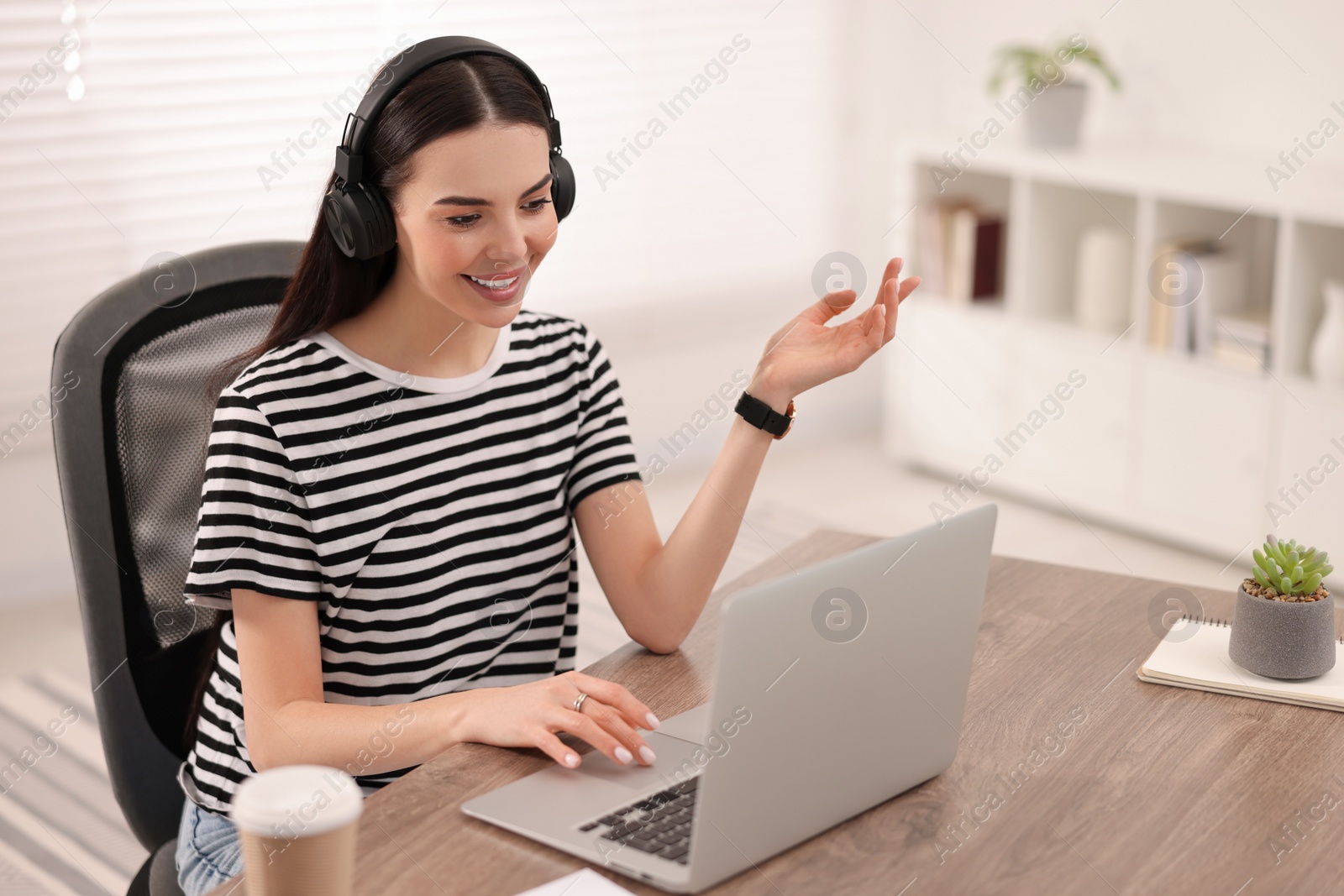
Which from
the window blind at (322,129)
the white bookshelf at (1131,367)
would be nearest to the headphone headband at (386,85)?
the window blind at (322,129)

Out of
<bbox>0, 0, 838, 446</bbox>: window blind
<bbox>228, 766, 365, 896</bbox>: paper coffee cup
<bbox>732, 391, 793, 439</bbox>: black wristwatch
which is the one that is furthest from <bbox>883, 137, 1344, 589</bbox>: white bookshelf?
<bbox>228, 766, 365, 896</bbox>: paper coffee cup

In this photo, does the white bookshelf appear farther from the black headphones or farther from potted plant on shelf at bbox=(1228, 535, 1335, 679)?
the black headphones

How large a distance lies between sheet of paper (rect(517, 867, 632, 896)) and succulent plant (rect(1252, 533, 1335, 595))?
0.67 metres

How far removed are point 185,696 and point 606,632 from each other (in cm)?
170

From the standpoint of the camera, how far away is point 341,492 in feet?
4.47

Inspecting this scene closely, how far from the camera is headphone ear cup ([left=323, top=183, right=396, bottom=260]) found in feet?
4.34

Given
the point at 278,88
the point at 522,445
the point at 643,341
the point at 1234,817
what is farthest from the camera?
the point at 643,341

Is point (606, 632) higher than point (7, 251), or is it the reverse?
point (7, 251)

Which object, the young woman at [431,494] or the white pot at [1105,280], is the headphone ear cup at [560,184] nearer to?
the young woman at [431,494]

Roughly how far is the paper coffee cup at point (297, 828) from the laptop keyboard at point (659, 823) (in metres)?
0.26

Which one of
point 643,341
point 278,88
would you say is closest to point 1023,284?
point 643,341

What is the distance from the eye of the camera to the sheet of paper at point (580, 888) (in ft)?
3.16

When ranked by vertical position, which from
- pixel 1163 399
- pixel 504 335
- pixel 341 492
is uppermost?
pixel 504 335

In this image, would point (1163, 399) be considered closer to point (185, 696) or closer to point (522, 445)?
point (522, 445)
